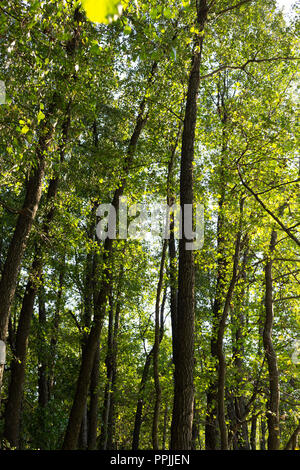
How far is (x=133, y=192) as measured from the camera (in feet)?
35.9

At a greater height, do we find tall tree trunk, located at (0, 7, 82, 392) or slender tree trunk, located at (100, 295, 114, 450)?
tall tree trunk, located at (0, 7, 82, 392)

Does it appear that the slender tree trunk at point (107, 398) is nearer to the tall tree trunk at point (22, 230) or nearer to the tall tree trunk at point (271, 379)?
the tall tree trunk at point (271, 379)

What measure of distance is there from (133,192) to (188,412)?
657 cm

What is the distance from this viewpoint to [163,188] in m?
10.1

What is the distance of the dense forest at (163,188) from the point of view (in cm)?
582

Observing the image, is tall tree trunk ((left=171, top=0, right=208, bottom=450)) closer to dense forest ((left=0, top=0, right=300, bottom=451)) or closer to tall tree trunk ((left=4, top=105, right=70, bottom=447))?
dense forest ((left=0, top=0, right=300, bottom=451))

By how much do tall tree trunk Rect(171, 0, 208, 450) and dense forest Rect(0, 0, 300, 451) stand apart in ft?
0.08

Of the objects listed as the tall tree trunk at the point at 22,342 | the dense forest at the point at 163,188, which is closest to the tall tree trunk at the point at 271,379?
the dense forest at the point at 163,188

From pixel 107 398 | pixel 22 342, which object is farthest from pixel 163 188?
pixel 107 398

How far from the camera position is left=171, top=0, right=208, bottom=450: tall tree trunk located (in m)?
5.72

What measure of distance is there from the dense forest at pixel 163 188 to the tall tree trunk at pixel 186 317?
2cm

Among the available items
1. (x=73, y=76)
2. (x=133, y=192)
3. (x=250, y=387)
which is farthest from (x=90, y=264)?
(x=73, y=76)

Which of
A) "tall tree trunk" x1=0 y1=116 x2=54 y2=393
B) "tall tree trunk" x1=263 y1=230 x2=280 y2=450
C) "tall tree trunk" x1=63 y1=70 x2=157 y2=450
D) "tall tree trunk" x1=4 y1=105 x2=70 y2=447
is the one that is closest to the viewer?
"tall tree trunk" x1=0 y1=116 x2=54 y2=393

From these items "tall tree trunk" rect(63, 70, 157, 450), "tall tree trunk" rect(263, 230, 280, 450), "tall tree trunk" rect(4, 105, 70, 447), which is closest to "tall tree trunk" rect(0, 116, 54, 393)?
"tall tree trunk" rect(4, 105, 70, 447)
